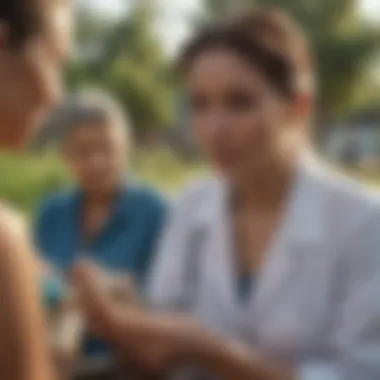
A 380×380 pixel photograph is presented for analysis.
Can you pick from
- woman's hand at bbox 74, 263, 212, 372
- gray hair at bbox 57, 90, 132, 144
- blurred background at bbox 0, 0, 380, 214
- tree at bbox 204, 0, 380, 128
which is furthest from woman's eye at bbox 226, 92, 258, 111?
tree at bbox 204, 0, 380, 128

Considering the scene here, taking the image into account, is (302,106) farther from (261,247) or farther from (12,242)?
(12,242)

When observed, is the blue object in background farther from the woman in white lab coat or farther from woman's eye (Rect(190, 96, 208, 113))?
woman's eye (Rect(190, 96, 208, 113))

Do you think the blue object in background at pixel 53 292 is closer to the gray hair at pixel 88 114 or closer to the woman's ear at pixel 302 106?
the woman's ear at pixel 302 106

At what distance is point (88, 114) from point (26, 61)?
1454mm

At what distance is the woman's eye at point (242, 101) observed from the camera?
128 centimetres

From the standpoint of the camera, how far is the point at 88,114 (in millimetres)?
2283

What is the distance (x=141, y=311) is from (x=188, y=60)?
0.34 metres

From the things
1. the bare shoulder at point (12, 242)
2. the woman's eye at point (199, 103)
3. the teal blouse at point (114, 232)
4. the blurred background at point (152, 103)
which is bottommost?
the bare shoulder at point (12, 242)

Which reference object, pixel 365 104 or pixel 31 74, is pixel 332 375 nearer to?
pixel 31 74

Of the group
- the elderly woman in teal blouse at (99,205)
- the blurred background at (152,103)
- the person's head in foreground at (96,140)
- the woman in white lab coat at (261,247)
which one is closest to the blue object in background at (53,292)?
the woman in white lab coat at (261,247)

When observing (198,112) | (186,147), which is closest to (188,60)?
(198,112)

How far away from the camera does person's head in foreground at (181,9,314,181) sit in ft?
4.18

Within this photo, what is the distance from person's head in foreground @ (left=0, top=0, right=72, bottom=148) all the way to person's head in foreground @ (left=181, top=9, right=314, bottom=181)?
1.43 feet

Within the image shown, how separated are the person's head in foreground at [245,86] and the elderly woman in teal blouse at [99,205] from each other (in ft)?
2.93
